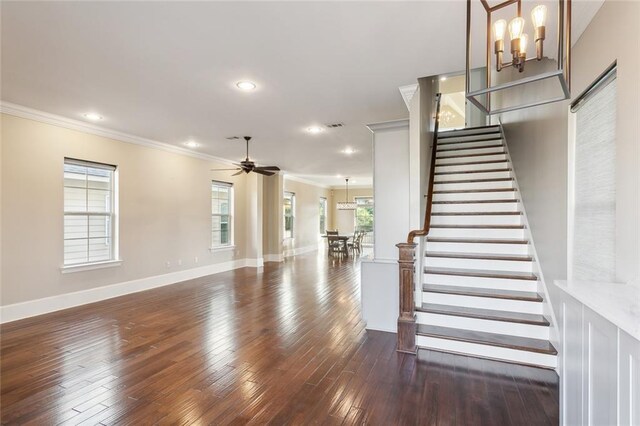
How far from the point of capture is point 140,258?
588cm

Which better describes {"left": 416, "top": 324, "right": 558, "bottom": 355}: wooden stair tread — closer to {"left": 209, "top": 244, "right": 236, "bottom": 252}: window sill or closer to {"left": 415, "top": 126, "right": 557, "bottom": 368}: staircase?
{"left": 415, "top": 126, "right": 557, "bottom": 368}: staircase

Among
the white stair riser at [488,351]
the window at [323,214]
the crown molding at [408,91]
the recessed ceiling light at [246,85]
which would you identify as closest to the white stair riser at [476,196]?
the crown molding at [408,91]

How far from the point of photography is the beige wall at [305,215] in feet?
38.1

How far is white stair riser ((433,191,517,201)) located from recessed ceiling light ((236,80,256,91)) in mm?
3070

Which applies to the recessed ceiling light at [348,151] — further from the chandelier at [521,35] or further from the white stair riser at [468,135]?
the chandelier at [521,35]

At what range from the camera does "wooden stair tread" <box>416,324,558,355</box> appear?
2.80 m

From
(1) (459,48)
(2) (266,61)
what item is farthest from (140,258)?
(1) (459,48)

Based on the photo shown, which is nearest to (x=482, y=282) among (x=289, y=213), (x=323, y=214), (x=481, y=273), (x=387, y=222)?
(x=481, y=273)

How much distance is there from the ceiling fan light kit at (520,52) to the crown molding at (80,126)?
5.35m

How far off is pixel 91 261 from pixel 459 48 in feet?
19.3

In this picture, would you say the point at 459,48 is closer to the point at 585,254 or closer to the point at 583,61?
the point at 583,61

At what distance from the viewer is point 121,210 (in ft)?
18.1

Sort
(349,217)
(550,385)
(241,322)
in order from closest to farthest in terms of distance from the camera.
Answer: (550,385)
(241,322)
(349,217)

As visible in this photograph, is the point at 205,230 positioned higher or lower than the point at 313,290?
higher
